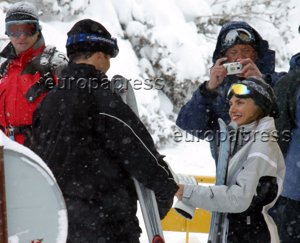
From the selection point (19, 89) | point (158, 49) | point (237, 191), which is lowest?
point (237, 191)

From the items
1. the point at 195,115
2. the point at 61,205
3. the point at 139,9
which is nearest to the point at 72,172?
the point at 61,205

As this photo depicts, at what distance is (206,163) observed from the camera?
1040 cm

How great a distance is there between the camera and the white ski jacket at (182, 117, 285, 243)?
2.79 metres

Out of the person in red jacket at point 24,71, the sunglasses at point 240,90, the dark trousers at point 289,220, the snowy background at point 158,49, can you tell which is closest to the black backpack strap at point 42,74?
the person in red jacket at point 24,71

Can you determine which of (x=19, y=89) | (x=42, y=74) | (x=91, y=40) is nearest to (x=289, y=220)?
(x=91, y=40)

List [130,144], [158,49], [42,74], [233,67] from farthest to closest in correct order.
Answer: [158,49] < [42,74] < [233,67] < [130,144]

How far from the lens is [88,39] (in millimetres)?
2695

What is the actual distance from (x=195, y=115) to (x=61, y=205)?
1.69 m

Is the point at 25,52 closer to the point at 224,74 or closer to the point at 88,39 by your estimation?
the point at 88,39

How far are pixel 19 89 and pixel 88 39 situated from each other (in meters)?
1.31

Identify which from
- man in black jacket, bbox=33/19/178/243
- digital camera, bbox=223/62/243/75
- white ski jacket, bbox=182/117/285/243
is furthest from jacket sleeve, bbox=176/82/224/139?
man in black jacket, bbox=33/19/178/243

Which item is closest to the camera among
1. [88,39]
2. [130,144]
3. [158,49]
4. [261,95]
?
[130,144]

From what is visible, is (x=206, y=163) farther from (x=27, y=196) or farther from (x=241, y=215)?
(x=27, y=196)

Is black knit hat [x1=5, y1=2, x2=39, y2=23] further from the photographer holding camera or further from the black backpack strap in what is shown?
the photographer holding camera
